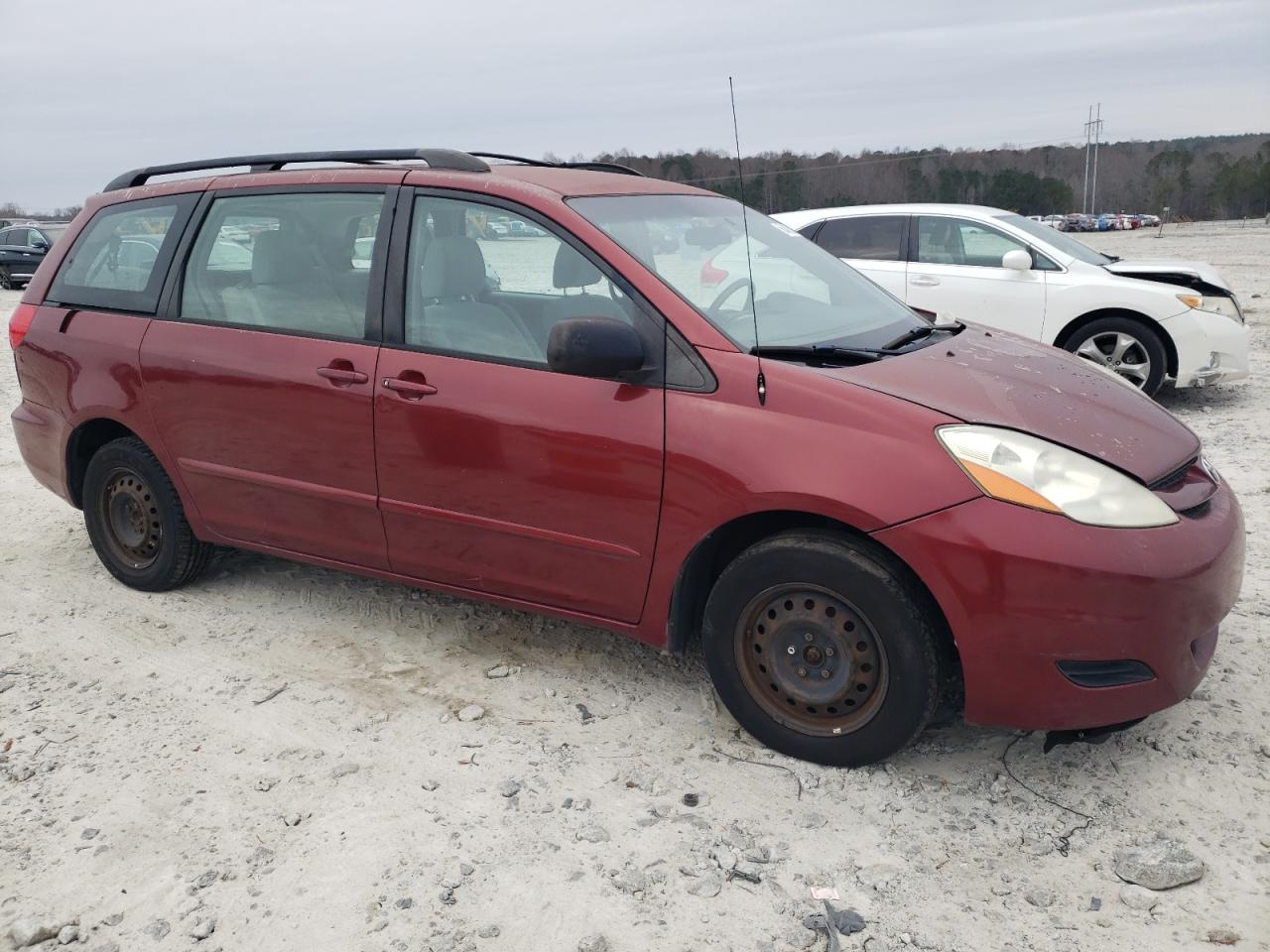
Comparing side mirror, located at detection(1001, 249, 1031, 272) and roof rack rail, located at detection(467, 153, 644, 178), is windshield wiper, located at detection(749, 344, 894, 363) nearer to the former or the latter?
roof rack rail, located at detection(467, 153, 644, 178)

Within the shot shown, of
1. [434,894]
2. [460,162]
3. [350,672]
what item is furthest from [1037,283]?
[434,894]

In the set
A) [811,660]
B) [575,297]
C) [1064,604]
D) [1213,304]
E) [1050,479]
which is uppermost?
[575,297]

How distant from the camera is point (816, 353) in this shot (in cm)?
323

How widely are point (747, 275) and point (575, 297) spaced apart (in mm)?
605

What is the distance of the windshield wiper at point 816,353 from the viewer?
3.18m

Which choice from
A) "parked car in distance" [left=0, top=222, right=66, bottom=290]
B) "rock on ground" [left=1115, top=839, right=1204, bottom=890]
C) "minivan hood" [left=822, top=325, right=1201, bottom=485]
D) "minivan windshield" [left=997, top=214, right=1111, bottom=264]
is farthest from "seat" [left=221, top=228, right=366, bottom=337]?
"parked car in distance" [left=0, top=222, right=66, bottom=290]

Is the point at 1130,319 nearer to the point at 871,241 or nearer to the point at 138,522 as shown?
the point at 871,241

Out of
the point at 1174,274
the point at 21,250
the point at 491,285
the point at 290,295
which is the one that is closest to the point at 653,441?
the point at 491,285

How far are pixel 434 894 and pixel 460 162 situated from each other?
246 centimetres

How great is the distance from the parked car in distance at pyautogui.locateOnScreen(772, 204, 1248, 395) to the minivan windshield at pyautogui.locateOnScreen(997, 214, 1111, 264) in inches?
0.5

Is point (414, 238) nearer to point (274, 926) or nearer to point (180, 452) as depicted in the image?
point (180, 452)

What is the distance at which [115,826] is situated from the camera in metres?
2.97

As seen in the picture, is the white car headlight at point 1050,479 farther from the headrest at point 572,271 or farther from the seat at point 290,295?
the seat at point 290,295

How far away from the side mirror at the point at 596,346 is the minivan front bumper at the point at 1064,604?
A: 2.93ft
